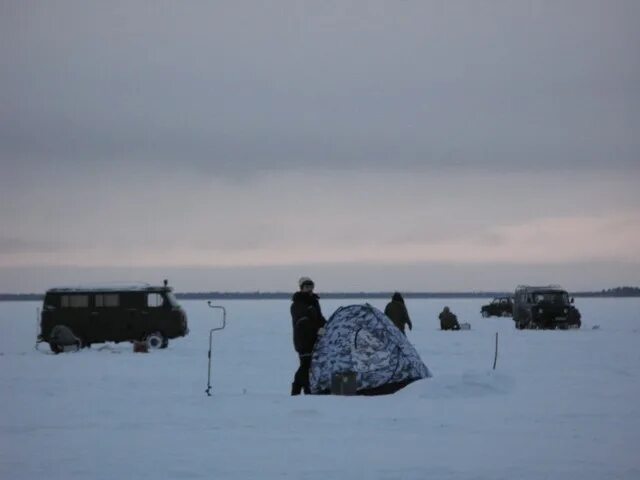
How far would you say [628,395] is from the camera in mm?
16719

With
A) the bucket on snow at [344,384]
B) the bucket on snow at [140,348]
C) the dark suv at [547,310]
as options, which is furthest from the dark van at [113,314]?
the dark suv at [547,310]

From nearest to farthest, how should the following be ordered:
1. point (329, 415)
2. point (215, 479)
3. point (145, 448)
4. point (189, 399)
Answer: point (215, 479)
point (145, 448)
point (329, 415)
point (189, 399)

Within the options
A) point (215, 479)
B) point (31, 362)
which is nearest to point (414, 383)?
point (215, 479)

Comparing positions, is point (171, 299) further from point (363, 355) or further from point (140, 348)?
point (363, 355)

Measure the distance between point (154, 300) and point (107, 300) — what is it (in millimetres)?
1404

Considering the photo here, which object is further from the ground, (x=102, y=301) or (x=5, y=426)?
(x=102, y=301)

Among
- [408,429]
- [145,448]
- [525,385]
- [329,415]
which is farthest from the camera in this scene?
[525,385]

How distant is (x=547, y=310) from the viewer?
1672 inches

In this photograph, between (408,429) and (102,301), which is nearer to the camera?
(408,429)

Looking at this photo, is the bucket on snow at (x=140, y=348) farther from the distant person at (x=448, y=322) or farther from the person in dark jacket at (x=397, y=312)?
the distant person at (x=448, y=322)

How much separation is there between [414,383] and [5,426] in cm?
694

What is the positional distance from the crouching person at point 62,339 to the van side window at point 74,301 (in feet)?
2.67

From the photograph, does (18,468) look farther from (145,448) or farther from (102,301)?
(102,301)

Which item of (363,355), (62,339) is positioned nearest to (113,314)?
(62,339)
